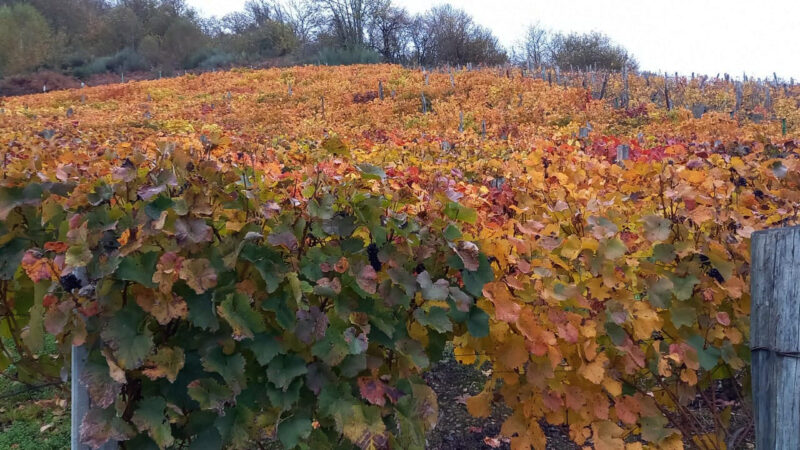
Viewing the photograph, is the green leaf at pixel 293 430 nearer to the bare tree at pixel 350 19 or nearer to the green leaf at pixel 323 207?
the green leaf at pixel 323 207

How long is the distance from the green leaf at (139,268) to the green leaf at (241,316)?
200 millimetres

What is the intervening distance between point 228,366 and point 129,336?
0.84 feet

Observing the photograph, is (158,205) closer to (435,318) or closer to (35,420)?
(435,318)

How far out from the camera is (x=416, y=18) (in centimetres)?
3697

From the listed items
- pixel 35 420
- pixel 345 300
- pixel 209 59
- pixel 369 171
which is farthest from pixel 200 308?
pixel 209 59

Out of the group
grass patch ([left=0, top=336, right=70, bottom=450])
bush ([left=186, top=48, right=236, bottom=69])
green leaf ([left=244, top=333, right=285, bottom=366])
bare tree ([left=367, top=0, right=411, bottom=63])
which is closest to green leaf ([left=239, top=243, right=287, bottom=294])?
green leaf ([left=244, top=333, right=285, bottom=366])

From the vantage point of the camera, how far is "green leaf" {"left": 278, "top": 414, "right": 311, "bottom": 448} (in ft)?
4.92

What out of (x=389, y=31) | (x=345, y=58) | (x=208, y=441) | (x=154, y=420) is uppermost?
(x=389, y=31)

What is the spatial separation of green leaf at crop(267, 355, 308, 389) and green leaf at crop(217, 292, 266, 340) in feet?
0.37

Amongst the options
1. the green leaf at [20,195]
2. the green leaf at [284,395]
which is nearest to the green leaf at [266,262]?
the green leaf at [284,395]

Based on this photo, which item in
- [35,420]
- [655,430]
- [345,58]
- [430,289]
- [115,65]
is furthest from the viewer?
[115,65]

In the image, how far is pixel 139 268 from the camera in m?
1.46

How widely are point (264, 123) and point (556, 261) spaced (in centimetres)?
1224

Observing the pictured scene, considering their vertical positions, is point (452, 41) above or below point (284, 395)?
above
